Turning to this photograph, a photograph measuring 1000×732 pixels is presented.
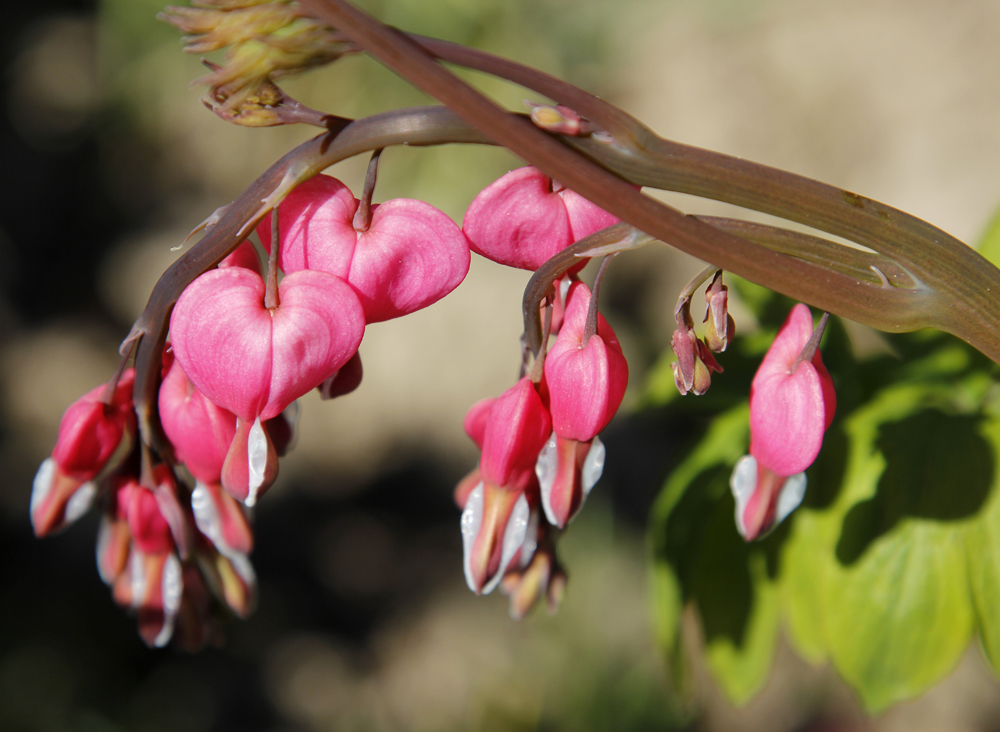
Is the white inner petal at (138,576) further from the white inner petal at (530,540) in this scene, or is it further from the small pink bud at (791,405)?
the small pink bud at (791,405)

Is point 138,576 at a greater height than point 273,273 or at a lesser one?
lesser

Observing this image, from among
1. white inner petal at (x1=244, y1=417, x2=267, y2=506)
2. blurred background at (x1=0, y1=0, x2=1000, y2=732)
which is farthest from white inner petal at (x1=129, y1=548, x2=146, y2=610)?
blurred background at (x1=0, y1=0, x2=1000, y2=732)

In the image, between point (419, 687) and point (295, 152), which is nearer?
point (295, 152)

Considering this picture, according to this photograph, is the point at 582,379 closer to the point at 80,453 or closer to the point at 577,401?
the point at 577,401

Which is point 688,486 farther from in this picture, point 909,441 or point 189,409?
point 189,409

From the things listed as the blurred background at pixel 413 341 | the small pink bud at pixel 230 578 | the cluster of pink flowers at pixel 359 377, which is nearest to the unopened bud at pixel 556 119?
the cluster of pink flowers at pixel 359 377

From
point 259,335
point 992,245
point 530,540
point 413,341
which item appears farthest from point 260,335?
point 413,341

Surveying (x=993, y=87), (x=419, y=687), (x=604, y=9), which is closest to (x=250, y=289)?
(x=419, y=687)
